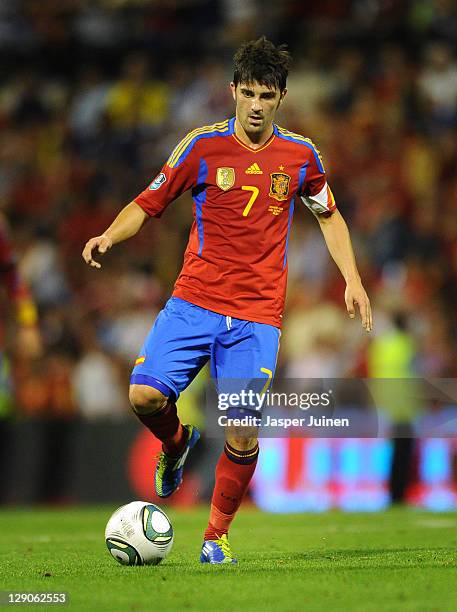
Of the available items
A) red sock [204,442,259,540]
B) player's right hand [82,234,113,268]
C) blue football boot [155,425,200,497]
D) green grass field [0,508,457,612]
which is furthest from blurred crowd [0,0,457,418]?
player's right hand [82,234,113,268]

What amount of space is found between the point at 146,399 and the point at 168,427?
31 cm

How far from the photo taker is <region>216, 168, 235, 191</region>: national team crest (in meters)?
6.39

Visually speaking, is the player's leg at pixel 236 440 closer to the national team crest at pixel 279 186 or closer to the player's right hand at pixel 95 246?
the national team crest at pixel 279 186

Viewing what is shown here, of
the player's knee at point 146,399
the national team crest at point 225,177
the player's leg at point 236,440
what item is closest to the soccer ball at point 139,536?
the player's leg at point 236,440

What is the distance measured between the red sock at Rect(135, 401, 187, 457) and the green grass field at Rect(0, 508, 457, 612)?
24.5 inches

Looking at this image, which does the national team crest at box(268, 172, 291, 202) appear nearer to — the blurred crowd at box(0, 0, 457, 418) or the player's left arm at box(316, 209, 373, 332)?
the player's left arm at box(316, 209, 373, 332)

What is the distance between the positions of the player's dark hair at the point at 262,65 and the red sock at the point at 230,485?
6.31ft

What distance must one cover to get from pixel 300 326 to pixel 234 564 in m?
6.98

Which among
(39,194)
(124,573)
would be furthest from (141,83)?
(124,573)

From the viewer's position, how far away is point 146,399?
6.27 m

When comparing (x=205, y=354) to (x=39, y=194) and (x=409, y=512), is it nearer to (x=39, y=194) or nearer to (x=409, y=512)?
(x=409, y=512)

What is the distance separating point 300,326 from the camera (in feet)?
42.9

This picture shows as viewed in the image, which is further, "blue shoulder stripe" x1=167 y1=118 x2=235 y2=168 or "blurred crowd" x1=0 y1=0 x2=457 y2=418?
"blurred crowd" x1=0 y1=0 x2=457 y2=418

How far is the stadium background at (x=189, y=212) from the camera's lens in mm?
12406
